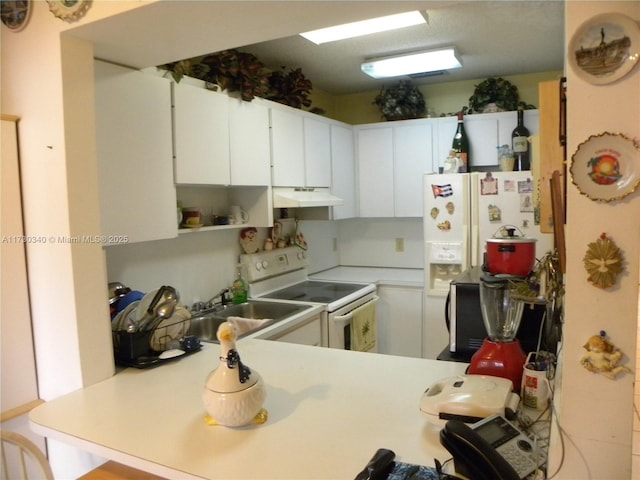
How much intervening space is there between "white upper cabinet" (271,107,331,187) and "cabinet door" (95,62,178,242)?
0.94 meters

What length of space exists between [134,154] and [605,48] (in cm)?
170

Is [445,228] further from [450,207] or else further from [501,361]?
[501,361]

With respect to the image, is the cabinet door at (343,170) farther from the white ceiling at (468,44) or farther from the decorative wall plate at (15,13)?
the decorative wall plate at (15,13)

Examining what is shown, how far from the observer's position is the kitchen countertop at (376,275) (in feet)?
12.4

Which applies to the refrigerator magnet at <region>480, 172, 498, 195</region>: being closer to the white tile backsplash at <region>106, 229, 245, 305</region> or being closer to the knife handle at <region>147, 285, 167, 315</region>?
the white tile backsplash at <region>106, 229, 245, 305</region>

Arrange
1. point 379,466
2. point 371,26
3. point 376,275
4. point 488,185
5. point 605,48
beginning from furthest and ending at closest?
point 376,275 < point 488,185 < point 371,26 < point 379,466 < point 605,48

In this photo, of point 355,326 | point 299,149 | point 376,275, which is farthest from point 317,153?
point 355,326

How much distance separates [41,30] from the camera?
1542 millimetres

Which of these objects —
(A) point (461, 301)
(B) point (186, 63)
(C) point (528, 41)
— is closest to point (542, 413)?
(A) point (461, 301)

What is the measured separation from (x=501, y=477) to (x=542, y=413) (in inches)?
18.7

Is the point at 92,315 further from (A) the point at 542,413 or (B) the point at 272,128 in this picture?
(B) the point at 272,128

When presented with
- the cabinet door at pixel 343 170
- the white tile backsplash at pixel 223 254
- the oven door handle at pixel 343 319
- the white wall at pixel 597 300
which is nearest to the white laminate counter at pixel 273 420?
the white wall at pixel 597 300

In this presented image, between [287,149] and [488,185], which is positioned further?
[488,185]

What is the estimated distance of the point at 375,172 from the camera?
13.4ft
